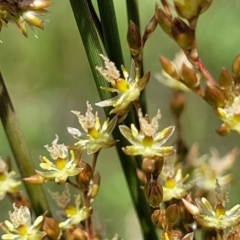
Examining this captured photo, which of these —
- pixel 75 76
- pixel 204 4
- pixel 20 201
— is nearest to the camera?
pixel 204 4

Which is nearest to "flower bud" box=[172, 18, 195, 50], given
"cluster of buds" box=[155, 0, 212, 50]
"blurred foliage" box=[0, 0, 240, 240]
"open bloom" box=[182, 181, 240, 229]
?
"cluster of buds" box=[155, 0, 212, 50]

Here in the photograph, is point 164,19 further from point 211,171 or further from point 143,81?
point 211,171

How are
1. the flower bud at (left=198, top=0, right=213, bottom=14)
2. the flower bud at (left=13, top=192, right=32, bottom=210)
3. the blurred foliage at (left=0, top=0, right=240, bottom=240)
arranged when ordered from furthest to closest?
1. the blurred foliage at (left=0, top=0, right=240, bottom=240)
2. the flower bud at (left=13, top=192, right=32, bottom=210)
3. the flower bud at (left=198, top=0, right=213, bottom=14)

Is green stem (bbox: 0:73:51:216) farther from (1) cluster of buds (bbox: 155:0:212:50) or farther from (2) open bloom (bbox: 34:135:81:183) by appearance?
(1) cluster of buds (bbox: 155:0:212:50)

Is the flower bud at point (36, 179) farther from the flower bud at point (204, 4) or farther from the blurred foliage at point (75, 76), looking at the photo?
the blurred foliage at point (75, 76)

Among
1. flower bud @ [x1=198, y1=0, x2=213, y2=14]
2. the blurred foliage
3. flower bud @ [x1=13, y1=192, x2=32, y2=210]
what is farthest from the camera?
the blurred foliage

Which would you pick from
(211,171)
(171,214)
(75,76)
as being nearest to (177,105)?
(211,171)
